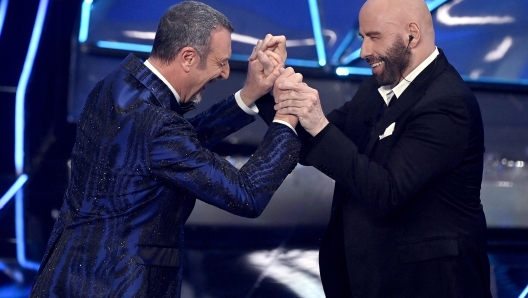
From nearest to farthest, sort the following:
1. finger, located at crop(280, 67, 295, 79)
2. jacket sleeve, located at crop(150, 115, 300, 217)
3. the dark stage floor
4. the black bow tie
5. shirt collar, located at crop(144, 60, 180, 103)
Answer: jacket sleeve, located at crop(150, 115, 300, 217) < shirt collar, located at crop(144, 60, 180, 103) < the black bow tie < finger, located at crop(280, 67, 295, 79) < the dark stage floor

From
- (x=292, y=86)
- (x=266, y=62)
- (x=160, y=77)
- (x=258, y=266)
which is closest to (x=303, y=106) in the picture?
(x=292, y=86)

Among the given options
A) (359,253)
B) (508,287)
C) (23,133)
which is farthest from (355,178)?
(23,133)

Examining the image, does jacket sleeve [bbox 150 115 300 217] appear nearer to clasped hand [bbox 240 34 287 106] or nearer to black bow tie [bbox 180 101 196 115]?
black bow tie [bbox 180 101 196 115]

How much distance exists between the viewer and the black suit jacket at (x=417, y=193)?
1.75 metres

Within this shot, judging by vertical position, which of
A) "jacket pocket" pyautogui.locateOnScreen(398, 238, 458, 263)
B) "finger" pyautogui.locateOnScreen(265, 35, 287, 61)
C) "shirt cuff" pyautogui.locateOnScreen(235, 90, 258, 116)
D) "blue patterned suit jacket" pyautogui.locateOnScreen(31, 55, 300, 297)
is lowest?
"jacket pocket" pyautogui.locateOnScreen(398, 238, 458, 263)

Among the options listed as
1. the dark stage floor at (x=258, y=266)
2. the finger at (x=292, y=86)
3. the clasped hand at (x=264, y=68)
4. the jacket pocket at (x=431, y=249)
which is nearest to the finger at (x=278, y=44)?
the clasped hand at (x=264, y=68)

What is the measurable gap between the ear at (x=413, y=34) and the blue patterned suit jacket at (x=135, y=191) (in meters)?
0.62

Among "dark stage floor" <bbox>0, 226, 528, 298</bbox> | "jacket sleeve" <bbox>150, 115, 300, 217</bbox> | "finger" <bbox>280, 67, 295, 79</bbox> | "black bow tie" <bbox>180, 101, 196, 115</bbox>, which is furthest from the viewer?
"dark stage floor" <bbox>0, 226, 528, 298</bbox>

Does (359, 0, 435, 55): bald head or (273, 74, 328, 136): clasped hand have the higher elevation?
(359, 0, 435, 55): bald head

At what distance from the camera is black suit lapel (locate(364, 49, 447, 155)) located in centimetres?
185

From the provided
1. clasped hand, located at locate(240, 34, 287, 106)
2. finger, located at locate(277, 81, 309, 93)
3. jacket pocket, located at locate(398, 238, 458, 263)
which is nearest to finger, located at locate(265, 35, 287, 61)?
clasped hand, located at locate(240, 34, 287, 106)

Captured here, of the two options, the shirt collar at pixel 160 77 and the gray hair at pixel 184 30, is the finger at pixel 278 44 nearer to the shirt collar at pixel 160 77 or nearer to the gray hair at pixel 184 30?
the gray hair at pixel 184 30

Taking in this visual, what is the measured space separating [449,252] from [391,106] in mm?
466

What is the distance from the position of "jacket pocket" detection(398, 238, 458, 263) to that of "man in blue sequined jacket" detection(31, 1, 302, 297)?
0.44 meters
